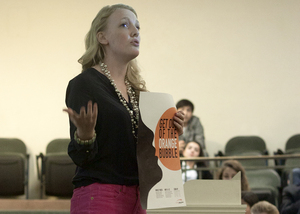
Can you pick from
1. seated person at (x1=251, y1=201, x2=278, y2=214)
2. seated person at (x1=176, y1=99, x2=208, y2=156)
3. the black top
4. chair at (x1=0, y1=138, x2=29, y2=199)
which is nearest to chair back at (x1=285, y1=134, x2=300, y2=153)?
seated person at (x1=176, y1=99, x2=208, y2=156)

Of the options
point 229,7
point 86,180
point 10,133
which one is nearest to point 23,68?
point 10,133

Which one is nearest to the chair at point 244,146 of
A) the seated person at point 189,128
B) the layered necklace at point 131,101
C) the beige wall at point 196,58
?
the beige wall at point 196,58

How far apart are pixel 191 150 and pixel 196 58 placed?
6.20 feet

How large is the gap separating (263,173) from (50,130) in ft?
10.5

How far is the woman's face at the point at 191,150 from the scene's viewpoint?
476 cm

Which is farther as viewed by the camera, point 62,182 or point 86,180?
point 62,182

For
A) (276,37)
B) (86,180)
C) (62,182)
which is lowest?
(62,182)

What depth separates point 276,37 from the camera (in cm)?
608

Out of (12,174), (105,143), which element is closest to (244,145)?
(12,174)

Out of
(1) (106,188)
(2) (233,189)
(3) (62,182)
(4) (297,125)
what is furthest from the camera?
(4) (297,125)

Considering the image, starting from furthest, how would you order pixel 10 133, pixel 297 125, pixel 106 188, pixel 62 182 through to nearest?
pixel 297 125, pixel 10 133, pixel 62 182, pixel 106 188

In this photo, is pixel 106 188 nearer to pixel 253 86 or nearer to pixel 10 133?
pixel 10 133

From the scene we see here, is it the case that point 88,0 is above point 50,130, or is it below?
above

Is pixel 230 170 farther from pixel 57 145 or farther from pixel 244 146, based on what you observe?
pixel 57 145
